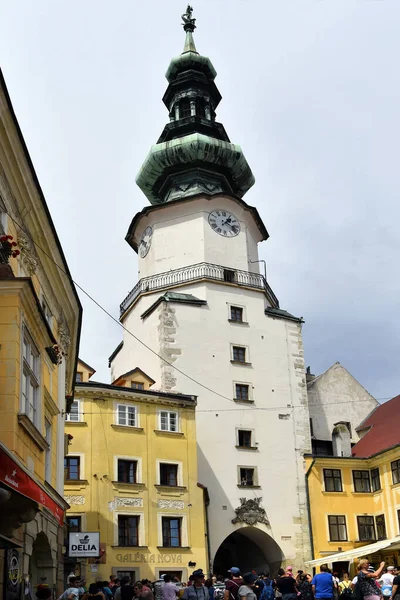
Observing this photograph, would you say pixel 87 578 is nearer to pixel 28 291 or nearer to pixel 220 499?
pixel 220 499

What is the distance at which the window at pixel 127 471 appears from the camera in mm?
32875

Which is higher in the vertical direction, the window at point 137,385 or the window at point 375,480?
the window at point 137,385

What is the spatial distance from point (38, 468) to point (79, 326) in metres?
8.88

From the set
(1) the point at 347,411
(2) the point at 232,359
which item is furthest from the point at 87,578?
(1) the point at 347,411

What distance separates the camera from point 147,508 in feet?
107

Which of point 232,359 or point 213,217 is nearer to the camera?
point 232,359

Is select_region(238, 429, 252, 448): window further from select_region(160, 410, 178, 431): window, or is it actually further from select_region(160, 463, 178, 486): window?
select_region(160, 463, 178, 486): window

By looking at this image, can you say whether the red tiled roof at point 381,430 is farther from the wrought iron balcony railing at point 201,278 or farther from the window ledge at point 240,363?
the wrought iron balcony railing at point 201,278

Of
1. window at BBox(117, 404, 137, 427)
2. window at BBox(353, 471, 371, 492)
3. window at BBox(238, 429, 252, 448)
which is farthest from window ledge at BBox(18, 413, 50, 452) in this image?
window at BBox(353, 471, 371, 492)

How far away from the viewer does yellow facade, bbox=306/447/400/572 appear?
1526 inches

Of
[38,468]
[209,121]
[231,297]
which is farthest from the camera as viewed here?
[209,121]

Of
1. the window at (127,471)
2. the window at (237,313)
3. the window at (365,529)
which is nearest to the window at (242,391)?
the window at (237,313)

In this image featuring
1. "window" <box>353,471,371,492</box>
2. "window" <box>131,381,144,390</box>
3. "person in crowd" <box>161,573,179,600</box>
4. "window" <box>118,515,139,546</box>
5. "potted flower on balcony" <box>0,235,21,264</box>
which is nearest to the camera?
"potted flower on balcony" <box>0,235,21,264</box>

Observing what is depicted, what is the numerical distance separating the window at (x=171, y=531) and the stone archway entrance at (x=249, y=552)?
17.9 feet
